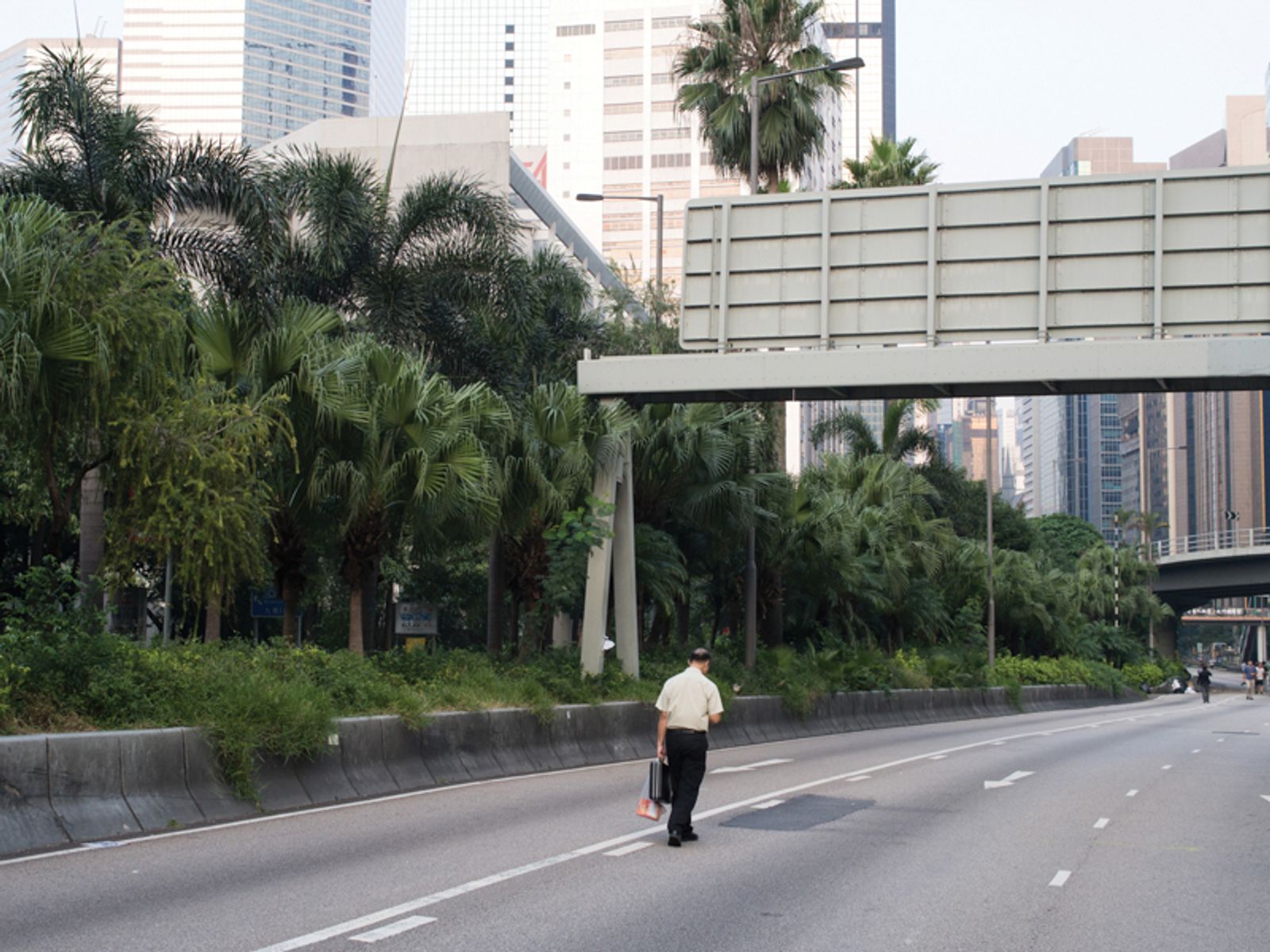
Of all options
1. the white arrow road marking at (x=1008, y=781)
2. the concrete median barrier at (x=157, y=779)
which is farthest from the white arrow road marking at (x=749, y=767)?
the concrete median barrier at (x=157, y=779)

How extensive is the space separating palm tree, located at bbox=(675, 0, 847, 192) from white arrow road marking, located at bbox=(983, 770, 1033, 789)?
19.4 meters

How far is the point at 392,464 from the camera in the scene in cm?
2041

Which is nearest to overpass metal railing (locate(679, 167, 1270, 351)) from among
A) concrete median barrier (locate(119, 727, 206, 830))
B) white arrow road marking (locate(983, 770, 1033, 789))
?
white arrow road marking (locate(983, 770, 1033, 789))

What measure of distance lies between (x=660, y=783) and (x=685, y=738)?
0.42 metres

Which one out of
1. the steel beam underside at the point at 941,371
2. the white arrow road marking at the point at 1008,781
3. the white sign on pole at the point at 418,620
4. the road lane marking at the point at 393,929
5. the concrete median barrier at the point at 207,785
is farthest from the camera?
the white sign on pole at the point at 418,620

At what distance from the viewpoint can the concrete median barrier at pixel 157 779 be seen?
11.5 m

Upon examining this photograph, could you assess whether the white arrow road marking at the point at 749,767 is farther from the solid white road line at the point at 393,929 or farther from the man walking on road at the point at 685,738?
the solid white road line at the point at 393,929

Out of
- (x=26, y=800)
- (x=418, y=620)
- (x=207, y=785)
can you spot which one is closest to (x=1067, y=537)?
Answer: (x=418, y=620)

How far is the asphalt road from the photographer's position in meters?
8.07

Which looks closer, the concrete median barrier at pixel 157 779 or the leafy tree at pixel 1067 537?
the concrete median barrier at pixel 157 779

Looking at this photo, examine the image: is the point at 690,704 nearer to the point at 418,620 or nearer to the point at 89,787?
the point at 89,787

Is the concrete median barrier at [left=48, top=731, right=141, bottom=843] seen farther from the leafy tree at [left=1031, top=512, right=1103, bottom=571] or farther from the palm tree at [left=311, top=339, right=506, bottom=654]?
the leafy tree at [left=1031, top=512, right=1103, bottom=571]

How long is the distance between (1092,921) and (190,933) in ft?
17.7

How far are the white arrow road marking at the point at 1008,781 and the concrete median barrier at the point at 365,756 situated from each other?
300 inches
